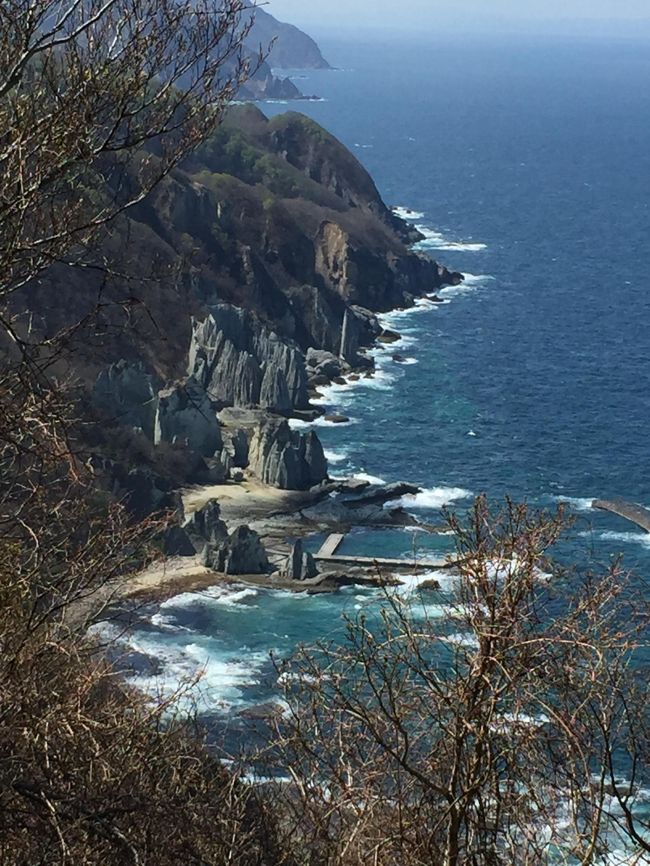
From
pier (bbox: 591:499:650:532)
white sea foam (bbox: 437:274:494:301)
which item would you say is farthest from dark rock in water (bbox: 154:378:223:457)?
white sea foam (bbox: 437:274:494:301)

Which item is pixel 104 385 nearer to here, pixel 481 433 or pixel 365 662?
pixel 481 433

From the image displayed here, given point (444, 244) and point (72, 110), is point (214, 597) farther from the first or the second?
point (444, 244)

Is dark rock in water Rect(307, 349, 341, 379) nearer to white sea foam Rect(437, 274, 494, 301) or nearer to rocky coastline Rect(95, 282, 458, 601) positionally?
rocky coastline Rect(95, 282, 458, 601)

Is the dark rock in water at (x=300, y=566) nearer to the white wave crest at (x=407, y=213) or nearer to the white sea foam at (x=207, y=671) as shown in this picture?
the white sea foam at (x=207, y=671)

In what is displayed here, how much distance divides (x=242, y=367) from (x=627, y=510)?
1034 inches

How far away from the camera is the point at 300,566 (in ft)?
201

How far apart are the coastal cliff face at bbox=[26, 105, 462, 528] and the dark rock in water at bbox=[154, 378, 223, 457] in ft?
0.25

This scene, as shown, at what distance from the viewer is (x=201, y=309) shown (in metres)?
97.1

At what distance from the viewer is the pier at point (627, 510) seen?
68188 mm

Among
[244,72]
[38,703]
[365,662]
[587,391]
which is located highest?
[244,72]

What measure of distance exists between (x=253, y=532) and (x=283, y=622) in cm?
635

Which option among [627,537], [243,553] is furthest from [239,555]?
[627,537]

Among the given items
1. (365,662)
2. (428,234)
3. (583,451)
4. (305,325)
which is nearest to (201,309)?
(305,325)

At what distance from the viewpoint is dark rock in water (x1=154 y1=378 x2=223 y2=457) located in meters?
75.5
